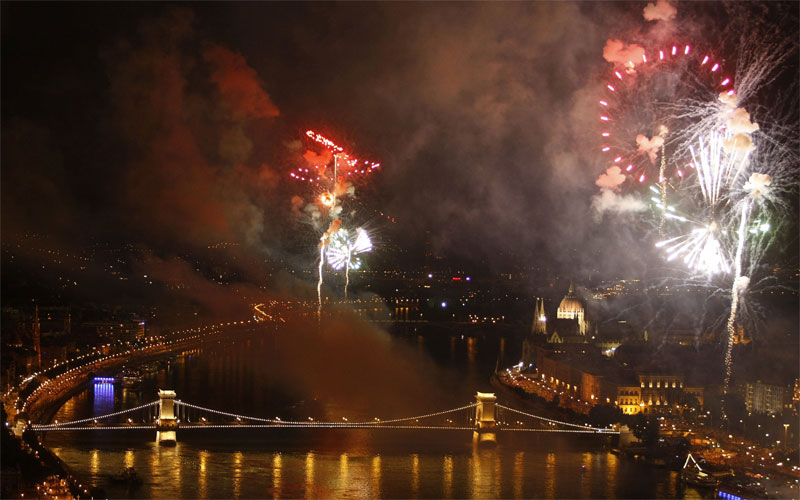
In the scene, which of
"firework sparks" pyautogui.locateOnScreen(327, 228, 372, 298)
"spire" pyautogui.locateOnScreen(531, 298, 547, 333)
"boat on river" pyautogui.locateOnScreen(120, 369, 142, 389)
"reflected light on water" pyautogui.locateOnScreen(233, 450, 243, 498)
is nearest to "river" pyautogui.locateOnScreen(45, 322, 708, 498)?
"reflected light on water" pyautogui.locateOnScreen(233, 450, 243, 498)

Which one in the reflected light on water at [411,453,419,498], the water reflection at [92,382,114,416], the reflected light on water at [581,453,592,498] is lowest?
the reflected light on water at [581,453,592,498]

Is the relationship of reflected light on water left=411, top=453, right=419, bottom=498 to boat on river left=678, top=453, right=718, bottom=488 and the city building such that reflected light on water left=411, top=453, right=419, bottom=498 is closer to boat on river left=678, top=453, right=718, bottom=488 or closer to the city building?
boat on river left=678, top=453, right=718, bottom=488

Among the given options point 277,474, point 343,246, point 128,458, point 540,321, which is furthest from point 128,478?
point 540,321

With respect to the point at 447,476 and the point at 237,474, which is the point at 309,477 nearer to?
the point at 237,474

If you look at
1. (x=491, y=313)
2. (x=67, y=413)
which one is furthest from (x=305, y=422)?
(x=491, y=313)

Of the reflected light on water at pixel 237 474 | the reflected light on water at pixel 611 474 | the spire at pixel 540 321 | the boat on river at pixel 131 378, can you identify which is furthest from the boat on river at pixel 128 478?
the spire at pixel 540 321

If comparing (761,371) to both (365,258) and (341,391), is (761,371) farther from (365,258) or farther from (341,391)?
(365,258)

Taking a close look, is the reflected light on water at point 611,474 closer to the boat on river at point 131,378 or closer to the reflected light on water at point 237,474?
the reflected light on water at point 237,474
